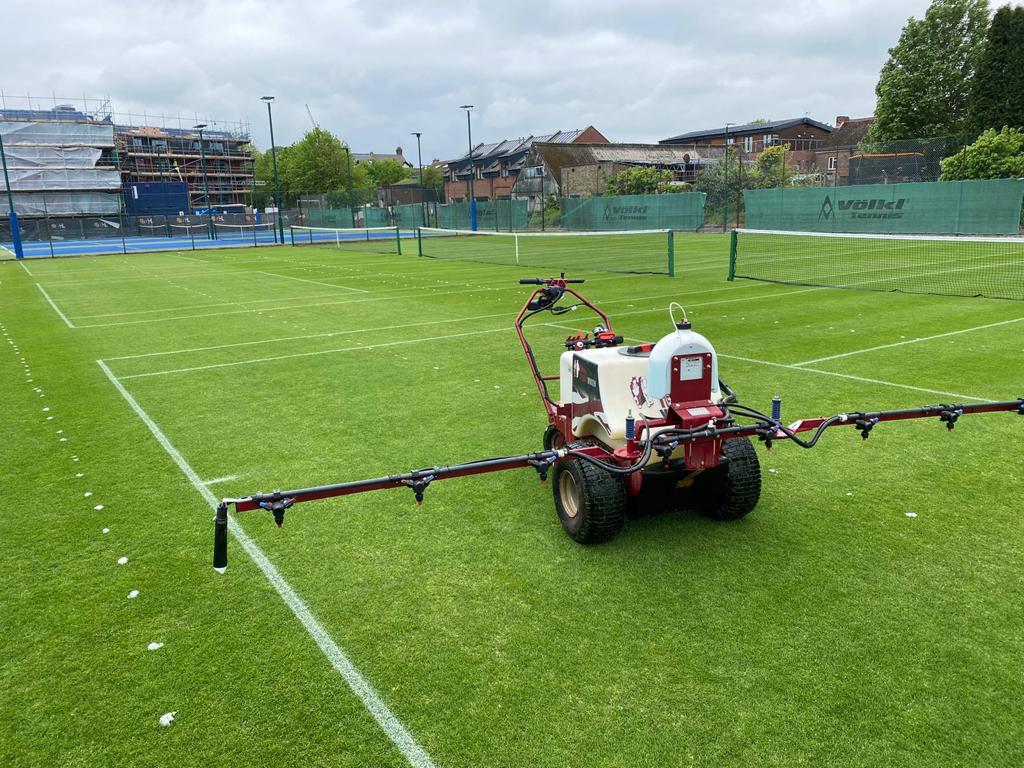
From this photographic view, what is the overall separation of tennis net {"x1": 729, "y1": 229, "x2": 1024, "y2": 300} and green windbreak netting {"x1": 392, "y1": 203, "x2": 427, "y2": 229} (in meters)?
31.4

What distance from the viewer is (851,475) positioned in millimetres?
6383

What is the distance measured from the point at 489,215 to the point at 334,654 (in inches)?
2058

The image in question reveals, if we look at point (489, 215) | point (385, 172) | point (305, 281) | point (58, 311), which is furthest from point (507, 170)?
point (58, 311)

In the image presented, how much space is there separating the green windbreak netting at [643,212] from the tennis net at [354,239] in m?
13.1

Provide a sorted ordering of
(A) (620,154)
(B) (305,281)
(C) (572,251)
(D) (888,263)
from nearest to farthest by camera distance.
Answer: (D) (888,263), (B) (305,281), (C) (572,251), (A) (620,154)

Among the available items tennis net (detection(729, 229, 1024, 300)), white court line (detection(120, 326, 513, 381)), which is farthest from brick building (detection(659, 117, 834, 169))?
white court line (detection(120, 326, 513, 381))

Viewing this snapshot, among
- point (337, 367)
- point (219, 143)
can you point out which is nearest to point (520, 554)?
point (337, 367)

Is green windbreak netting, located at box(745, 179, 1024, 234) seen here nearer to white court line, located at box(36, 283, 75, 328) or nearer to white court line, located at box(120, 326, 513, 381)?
white court line, located at box(120, 326, 513, 381)

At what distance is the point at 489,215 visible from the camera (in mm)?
54375

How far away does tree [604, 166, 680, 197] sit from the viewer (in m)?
59.1

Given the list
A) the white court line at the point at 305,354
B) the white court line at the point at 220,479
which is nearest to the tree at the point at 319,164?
the white court line at the point at 305,354

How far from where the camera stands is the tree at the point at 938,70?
167 ft

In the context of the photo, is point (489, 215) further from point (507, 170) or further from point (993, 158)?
point (507, 170)

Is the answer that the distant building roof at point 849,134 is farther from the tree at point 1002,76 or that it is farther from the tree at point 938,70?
the tree at point 1002,76
